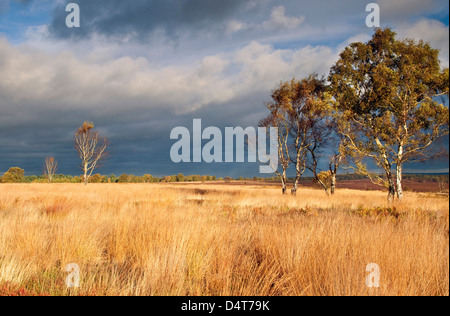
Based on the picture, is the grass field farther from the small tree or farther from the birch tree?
the small tree

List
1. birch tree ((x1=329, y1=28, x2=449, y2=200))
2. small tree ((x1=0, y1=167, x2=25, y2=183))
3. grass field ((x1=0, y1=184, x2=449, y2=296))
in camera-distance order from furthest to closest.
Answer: small tree ((x1=0, y1=167, x2=25, y2=183)) < birch tree ((x1=329, y1=28, x2=449, y2=200)) < grass field ((x1=0, y1=184, x2=449, y2=296))

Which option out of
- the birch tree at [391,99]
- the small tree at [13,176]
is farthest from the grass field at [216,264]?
the small tree at [13,176]

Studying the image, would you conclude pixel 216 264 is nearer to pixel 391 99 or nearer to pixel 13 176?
pixel 391 99

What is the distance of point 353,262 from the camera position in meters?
3.53

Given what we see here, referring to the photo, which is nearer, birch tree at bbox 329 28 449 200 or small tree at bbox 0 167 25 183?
birch tree at bbox 329 28 449 200

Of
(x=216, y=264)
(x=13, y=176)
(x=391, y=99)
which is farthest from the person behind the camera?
(x=13, y=176)

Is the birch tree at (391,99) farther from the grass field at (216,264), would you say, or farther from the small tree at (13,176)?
the small tree at (13,176)

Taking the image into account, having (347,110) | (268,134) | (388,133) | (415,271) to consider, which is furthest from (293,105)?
(415,271)

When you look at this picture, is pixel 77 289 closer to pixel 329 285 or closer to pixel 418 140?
pixel 329 285

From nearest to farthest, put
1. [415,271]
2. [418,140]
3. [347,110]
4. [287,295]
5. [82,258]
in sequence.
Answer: [287,295] < [415,271] < [82,258] < [418,140] < [347,110]

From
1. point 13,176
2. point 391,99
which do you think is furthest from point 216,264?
point 13,176

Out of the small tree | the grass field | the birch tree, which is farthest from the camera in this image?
the small tree

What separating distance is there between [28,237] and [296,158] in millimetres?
19950

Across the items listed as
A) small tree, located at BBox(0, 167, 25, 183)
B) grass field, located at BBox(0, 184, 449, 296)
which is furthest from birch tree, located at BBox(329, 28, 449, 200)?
small tree, located at BBox(0, 167, 25, 183)
